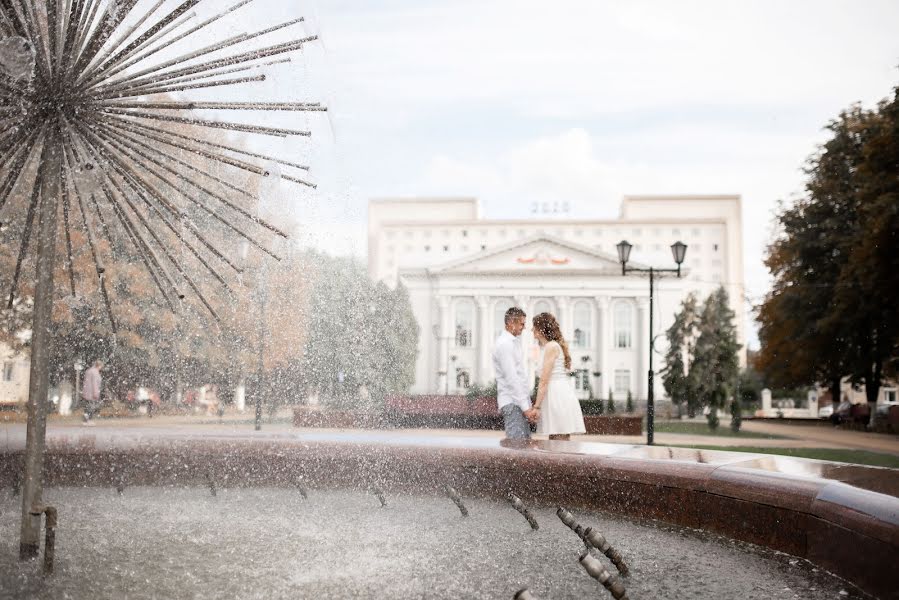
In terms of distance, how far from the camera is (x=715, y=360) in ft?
103

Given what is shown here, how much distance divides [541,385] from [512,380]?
0.21 meters

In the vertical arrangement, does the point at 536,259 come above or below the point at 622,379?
above

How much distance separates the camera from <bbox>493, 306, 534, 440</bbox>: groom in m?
5.98

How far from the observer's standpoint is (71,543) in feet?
11.3

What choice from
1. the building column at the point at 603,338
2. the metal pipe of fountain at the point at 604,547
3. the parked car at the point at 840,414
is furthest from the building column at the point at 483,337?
the metal pipe of fountain at the point at 604,547

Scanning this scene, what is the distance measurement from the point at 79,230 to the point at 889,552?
627 inches

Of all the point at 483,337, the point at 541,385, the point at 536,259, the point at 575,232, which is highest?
the point at 575,232

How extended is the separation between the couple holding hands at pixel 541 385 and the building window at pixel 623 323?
61.4 m

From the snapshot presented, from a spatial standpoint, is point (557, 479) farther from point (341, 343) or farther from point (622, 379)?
point (622, 379)

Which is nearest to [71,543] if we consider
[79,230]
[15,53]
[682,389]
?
[15,53]

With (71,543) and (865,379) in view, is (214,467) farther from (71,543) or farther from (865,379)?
(865,379)

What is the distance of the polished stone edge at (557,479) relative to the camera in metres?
2.75

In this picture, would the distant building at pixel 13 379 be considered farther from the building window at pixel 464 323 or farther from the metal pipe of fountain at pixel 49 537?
the building window at pixel 464 323

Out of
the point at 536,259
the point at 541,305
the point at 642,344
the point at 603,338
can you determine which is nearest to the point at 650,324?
the point at 536,259
